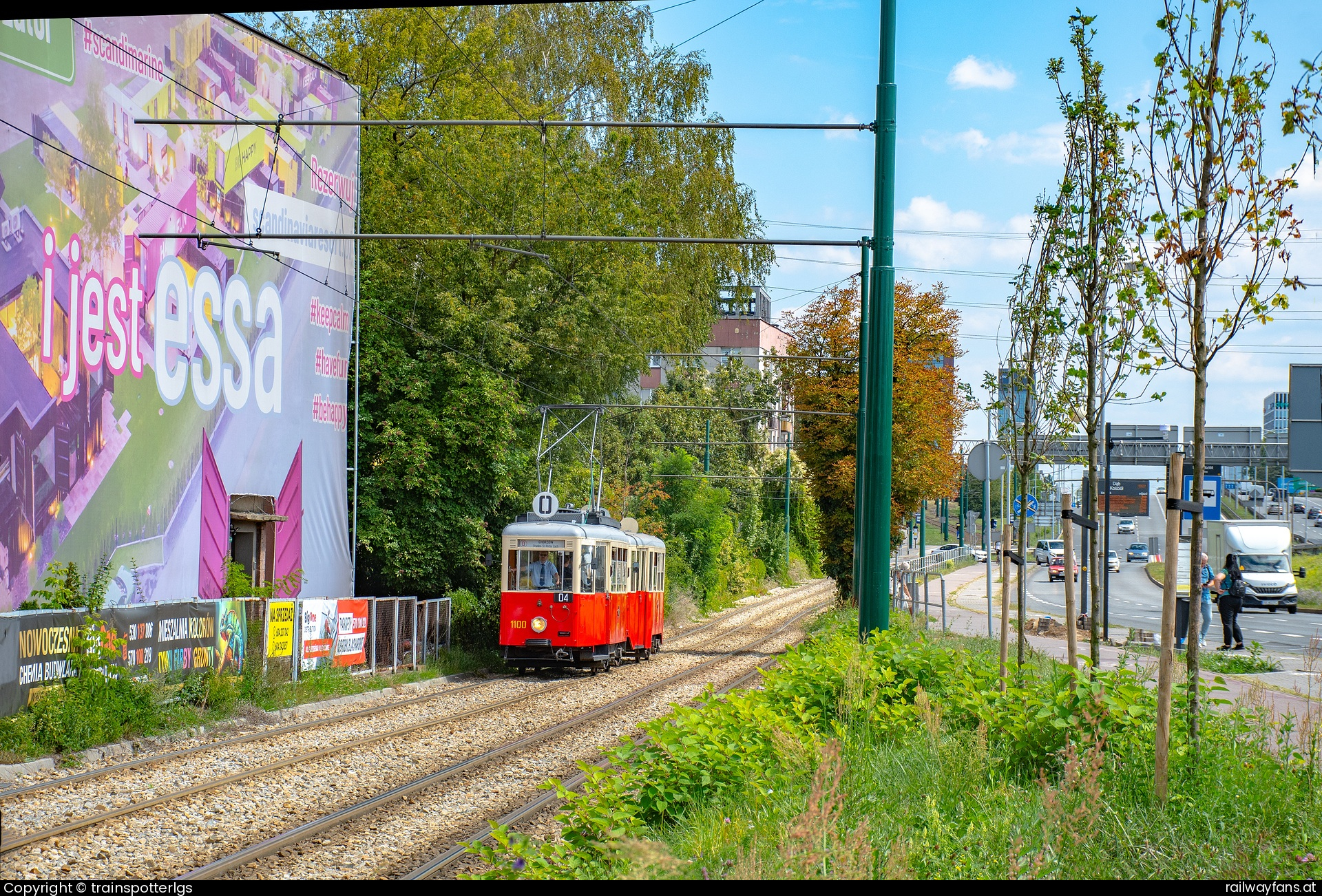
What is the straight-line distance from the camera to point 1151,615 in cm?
3606

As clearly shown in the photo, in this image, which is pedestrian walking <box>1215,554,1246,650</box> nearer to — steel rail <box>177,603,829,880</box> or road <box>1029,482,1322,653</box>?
road <box>1029,482,1322,653</box>

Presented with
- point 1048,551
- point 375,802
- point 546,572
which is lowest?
point 1048,551

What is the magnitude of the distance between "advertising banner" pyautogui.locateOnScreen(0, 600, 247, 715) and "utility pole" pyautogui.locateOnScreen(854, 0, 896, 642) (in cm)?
882

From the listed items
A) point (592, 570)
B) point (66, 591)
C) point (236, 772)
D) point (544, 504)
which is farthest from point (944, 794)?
point (544, 504)

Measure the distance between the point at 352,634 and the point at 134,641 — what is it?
6007mm

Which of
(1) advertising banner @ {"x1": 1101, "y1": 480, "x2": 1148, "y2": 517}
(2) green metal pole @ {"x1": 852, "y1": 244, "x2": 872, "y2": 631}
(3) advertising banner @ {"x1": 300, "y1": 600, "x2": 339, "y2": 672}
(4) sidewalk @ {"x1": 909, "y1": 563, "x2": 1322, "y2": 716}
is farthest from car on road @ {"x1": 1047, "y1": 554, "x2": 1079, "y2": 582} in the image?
(3) advertising banner @ {"x1": 300, "y1": 600, "x2": 339, "y2": 672}

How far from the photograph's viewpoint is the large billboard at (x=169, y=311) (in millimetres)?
14758

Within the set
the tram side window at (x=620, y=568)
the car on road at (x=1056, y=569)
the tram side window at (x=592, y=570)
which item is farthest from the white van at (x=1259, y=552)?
the tram side window at (x=592, y=570)

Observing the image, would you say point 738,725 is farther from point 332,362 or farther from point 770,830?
point 332,362

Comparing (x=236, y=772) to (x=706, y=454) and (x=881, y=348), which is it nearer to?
(x=881, y=348)

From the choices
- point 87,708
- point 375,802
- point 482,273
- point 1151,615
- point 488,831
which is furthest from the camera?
point 1151,615

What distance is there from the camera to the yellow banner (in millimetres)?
17156

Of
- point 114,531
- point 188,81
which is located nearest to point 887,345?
point 114,531

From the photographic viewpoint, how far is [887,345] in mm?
12578
